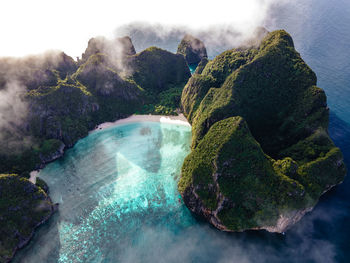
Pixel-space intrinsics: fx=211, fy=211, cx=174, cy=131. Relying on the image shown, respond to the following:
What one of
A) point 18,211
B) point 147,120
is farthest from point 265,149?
point 18,211

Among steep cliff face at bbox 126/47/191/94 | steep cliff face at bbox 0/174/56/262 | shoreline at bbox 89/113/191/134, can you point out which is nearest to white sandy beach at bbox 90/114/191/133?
shoreline at bbox 89/113/191/134

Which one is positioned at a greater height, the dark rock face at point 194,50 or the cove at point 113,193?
the dark rock face at point 194,50

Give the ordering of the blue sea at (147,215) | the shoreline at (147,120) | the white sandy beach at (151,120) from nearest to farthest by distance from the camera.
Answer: the blue sea at (147,215) → the shoreline at (147,120) → the white sandy beach at (151,120)

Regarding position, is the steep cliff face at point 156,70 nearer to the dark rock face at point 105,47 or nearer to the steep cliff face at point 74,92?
the steep cliff face at point 74,92

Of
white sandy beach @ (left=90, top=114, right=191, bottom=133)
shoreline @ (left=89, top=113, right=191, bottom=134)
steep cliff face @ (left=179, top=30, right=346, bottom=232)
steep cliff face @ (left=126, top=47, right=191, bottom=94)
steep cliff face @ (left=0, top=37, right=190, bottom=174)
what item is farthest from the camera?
steep cliff face @ (left=126, top=47, right=191, bottom=94)

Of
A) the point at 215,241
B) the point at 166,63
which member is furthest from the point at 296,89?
the point at 166,63

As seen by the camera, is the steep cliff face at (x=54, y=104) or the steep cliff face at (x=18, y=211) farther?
the steep cliff face at (x=54, y=104)

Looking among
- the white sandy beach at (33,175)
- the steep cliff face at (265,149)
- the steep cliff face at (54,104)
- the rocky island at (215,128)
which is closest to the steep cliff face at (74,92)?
the steep cliff face at (54,104)

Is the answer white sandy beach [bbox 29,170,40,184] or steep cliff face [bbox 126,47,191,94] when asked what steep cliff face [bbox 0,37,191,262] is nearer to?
steep cliff face [bbox 126,47,191,94]
